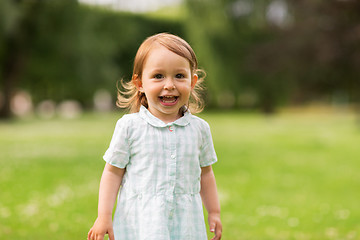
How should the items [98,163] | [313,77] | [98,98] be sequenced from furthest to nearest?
1. [98,98]
2. [313,77]
3. [98,163]

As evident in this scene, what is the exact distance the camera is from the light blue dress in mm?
2633

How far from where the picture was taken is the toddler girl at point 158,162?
8.68ft

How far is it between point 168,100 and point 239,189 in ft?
21.0

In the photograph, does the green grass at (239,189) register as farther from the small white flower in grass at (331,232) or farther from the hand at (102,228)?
the hand at (102,228)

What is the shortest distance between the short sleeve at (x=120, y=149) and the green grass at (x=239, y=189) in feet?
10.3

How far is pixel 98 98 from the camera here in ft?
151

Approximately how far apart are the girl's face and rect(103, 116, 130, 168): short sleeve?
0.71 ft

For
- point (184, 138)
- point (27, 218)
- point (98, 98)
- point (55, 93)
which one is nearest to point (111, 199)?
point (184, 138)

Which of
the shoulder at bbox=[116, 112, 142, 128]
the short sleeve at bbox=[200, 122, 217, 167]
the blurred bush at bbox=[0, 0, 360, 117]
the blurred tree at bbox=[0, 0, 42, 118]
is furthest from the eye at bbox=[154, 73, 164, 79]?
the blurred tree at bbox=[0, 0, 42, 118]

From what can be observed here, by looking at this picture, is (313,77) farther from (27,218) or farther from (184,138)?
(184,138)

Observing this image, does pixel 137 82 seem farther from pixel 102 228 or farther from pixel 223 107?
pixel 223 107

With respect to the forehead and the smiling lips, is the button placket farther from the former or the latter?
the forehead

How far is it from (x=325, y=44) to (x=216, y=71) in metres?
12.7

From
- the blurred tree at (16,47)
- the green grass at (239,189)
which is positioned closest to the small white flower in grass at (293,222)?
the green grass at (239,189)
